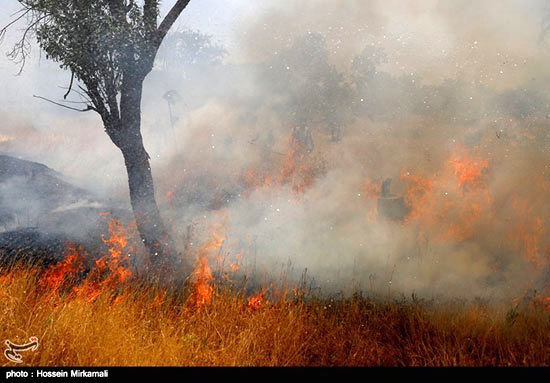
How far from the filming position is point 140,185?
24.4ft

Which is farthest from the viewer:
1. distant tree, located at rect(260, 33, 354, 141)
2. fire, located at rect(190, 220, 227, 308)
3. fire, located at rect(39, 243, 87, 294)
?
distant tree, located at rect(260, 33, 354, 141)

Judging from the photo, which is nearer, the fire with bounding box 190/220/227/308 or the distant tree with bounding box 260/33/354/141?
the fire with bounding box 190/220/227/308

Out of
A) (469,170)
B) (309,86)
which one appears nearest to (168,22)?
(469,170)

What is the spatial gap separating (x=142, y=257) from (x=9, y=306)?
4.23 meters

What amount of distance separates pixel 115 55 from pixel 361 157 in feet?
40.0

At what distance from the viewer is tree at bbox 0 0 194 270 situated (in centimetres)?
634

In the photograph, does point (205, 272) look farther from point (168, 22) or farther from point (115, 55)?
point (168, 22)

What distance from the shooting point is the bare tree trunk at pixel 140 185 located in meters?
7.13

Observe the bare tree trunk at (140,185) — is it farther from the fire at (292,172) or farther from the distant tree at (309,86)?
the distant tree at (309,86)

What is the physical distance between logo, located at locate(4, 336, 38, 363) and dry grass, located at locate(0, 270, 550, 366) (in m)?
0.05

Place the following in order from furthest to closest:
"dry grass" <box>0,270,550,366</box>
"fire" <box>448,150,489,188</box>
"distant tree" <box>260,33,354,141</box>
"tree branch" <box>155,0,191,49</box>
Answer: "distant tree" <box>260,33,354,141</box>
"fire" <box>448,150,489,188</box>
"tree branch" <box>155,0,191,49</box>
"dry grass" <box>0,270,550,366</box>

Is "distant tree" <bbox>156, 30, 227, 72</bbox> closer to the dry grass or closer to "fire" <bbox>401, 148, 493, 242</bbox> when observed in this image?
"fire" <bbox>401, 148, 493, 242</bbox>
